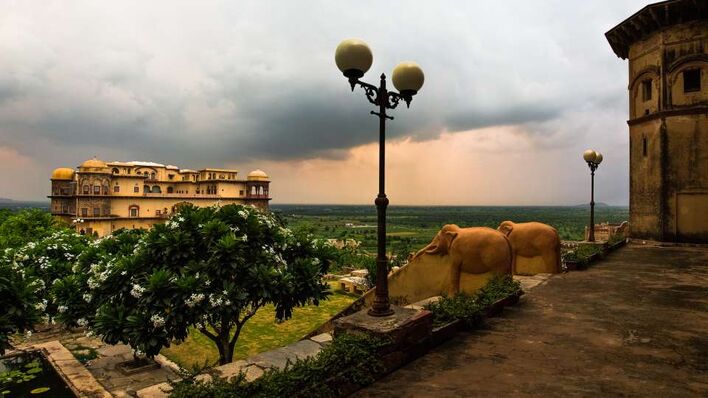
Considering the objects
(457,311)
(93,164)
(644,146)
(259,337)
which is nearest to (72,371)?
(259,337)

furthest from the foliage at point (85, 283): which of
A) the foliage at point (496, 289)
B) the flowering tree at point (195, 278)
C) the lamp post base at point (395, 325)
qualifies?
the foliage at point (496, 289)

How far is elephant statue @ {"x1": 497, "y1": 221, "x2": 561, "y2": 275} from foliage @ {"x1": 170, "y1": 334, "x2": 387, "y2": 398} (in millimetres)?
8675

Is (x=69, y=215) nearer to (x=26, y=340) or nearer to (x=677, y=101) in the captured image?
(x=26, y=340)

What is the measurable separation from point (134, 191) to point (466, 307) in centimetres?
5782

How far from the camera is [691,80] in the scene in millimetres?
20125

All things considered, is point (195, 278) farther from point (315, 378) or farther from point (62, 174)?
point (62, 174)

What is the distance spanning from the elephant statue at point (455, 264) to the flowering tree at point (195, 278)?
8.68 feet

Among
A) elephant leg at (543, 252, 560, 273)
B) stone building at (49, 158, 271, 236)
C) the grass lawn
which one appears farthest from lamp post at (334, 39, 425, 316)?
stone building at (49, 158, 271, 236)

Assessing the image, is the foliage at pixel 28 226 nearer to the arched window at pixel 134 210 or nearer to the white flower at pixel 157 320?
the white flower at pixel 157 320

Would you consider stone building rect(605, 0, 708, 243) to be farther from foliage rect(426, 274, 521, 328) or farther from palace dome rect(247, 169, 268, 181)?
palace dome rect(247, 169, 268, 181)

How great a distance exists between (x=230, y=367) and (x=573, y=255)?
12.5 m

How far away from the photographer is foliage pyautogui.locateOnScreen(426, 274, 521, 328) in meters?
6.72

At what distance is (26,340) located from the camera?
1742cm

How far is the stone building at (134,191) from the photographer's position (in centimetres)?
4900
